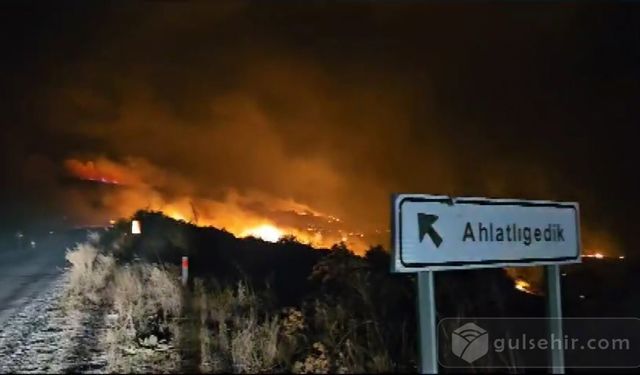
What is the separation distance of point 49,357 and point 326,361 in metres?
2.44

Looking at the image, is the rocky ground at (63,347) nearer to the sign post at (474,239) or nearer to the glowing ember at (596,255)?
the sign post at (474,239)

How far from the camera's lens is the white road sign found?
8.88 feet

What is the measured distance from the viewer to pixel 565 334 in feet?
14.3

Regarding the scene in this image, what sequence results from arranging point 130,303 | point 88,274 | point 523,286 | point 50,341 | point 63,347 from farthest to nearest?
point 88,274
point 130,303
point 523,286
point 50,341
point 63,347

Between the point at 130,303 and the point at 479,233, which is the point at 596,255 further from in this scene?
the point at 130,303

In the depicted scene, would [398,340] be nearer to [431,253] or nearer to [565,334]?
[565,334]

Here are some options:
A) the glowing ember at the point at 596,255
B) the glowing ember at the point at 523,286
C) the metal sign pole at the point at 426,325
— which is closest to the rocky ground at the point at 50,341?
the metal sign pole at the point at 426,325

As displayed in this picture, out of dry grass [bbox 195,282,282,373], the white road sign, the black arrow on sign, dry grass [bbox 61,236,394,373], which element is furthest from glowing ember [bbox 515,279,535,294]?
the black arrow on sign

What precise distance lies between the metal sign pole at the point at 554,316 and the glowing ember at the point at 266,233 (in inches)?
230

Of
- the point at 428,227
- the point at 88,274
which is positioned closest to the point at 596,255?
the point at 428,227

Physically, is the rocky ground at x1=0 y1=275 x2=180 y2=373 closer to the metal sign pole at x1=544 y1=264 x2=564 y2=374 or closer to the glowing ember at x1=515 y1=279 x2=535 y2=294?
the metal sign pole at x1=544 y1=264 x2=564 y2=374

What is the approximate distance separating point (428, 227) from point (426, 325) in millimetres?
435

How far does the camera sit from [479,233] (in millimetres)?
3004

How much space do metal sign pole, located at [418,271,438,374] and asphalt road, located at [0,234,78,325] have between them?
6.09 m
